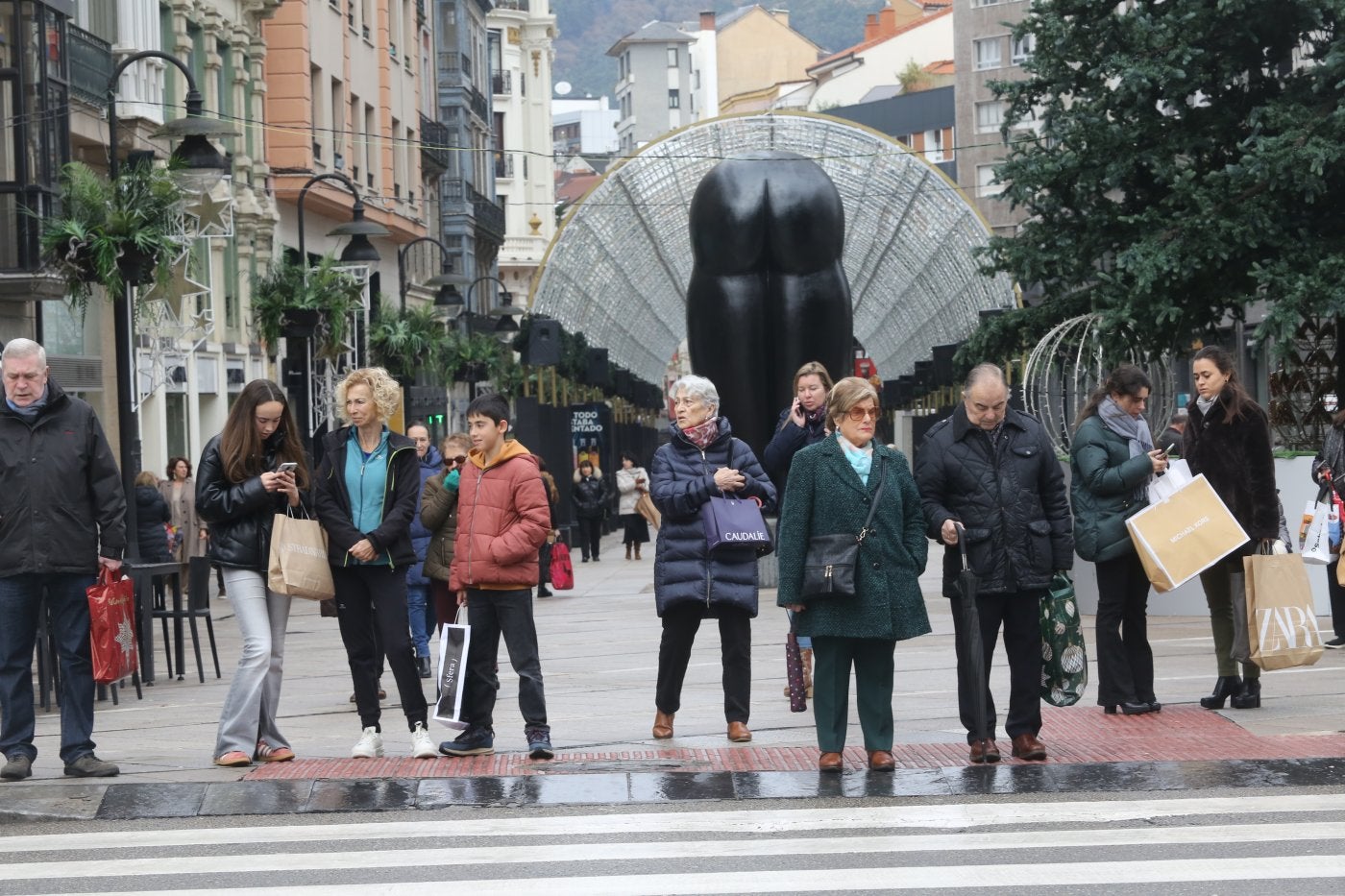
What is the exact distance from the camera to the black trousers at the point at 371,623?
1120 cm

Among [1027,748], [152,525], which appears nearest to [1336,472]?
[1027,748]

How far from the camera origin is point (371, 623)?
1135 centimetres

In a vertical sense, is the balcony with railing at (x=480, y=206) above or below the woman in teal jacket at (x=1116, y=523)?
above

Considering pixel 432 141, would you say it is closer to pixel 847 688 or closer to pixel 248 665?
pixel 248 665

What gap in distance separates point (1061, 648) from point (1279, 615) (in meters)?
1.71

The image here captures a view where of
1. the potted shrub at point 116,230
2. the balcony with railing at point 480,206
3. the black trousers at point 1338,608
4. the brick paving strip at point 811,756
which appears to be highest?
the balcony with railing at point 480,206

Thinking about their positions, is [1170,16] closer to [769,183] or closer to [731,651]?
[769,183]

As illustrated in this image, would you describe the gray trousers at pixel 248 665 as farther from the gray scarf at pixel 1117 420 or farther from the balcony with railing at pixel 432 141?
the balcony with railing at pixel 432 141

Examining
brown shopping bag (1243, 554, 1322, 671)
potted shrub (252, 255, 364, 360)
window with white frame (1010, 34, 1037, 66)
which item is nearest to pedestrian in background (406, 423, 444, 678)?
brown shopping bag (1243, 554, 1322, 671)

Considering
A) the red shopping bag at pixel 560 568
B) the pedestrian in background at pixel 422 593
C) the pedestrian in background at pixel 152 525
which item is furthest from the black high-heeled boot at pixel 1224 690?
the red shopping bag at pixel 560 568

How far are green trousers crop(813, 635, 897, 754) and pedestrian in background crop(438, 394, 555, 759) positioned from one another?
1.49 metres

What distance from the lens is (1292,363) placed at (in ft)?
72.6

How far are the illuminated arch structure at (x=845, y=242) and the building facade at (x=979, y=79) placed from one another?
3115 cm

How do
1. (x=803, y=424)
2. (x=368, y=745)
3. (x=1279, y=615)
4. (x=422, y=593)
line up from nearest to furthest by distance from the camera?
(x=368, y=745) → (x=1279, y=615) → (x=803, y=424) → (x=422, y=593)
